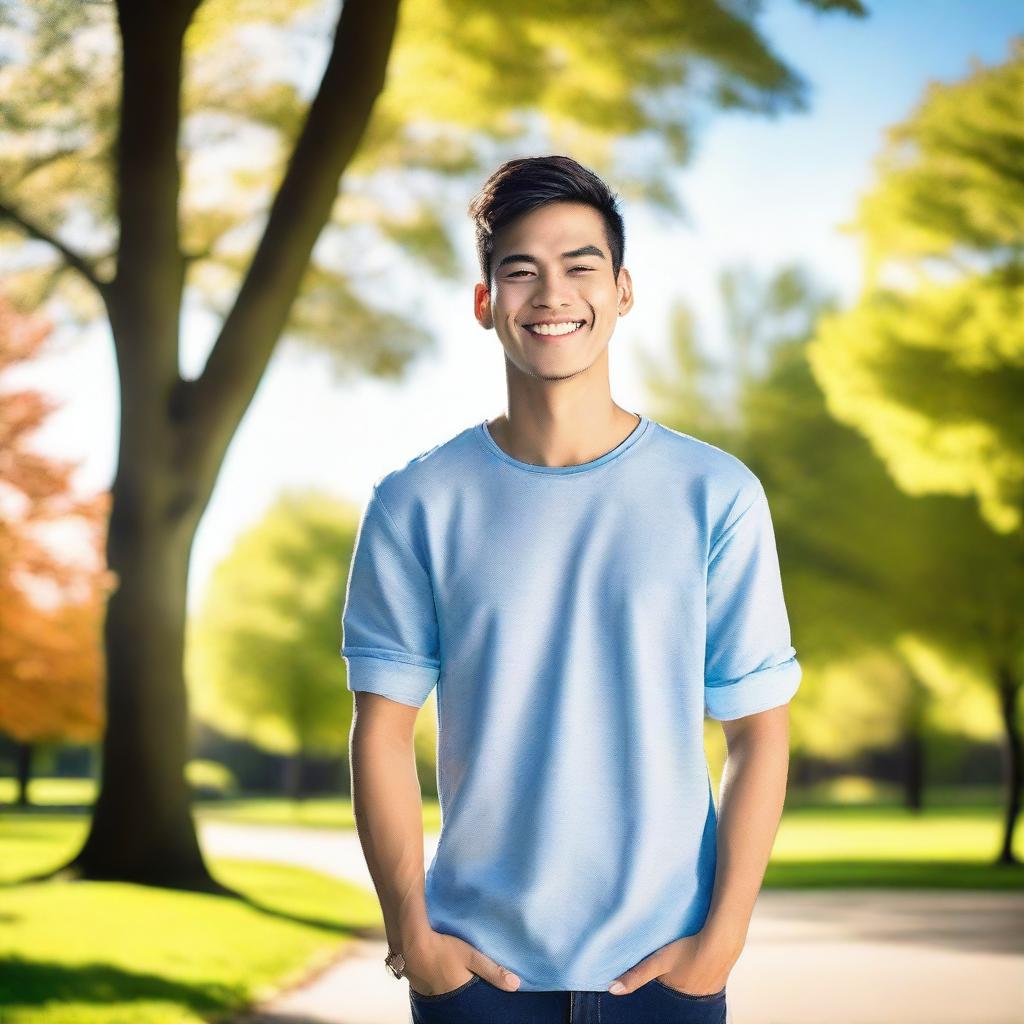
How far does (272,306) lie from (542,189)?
7953 mm

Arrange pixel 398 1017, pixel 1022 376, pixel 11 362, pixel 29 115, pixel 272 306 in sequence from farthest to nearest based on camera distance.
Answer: pixel 11 362
pixel 1022 376
pixel 29 115
pixel 272 306
pixel 398 1017

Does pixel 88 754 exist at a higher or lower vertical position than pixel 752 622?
lower

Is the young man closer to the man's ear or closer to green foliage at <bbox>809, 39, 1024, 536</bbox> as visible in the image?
the man's ear

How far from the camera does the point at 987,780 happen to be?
45188mm

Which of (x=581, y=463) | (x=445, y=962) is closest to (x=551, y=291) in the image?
(x=581, y=463)

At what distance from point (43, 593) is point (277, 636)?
16.1 m

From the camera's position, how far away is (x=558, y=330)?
1959 millimetres

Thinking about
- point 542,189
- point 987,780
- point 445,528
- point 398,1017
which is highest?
point 542,189

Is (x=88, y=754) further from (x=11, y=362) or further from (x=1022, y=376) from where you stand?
(x=1022, y=376)

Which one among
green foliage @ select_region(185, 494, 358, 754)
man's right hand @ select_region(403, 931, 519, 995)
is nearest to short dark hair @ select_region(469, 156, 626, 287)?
man's right hand @ select_region(403, 931, 519, 995)

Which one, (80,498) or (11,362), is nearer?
(11,362)

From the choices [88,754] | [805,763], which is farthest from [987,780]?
[88,754]

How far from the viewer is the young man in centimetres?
179

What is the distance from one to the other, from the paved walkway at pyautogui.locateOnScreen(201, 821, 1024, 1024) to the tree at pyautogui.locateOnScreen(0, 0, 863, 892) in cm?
276
